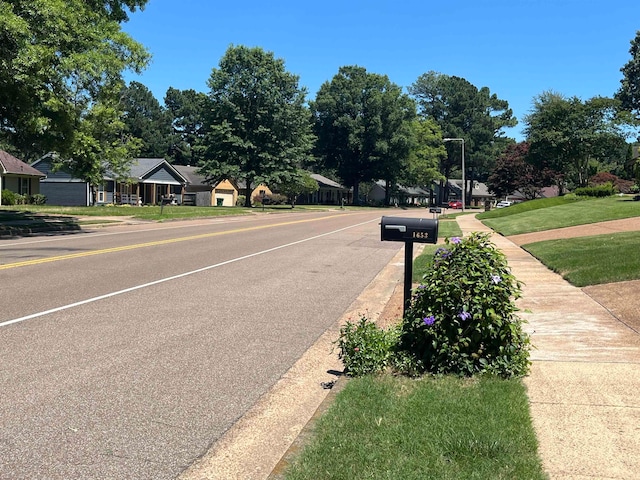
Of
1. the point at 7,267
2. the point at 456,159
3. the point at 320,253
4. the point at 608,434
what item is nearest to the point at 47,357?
the point at 608,434

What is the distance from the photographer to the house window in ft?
166

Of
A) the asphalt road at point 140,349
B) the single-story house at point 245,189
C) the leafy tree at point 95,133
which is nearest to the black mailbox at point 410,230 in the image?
the asphalt road at point 140,349

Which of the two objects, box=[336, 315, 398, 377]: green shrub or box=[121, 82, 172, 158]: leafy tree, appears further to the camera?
box=[121, 82, 172, 158]: leafy tree

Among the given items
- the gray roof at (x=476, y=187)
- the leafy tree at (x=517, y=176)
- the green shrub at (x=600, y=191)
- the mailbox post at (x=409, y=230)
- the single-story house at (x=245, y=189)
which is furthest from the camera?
the gray roof at (x=476, y=187)

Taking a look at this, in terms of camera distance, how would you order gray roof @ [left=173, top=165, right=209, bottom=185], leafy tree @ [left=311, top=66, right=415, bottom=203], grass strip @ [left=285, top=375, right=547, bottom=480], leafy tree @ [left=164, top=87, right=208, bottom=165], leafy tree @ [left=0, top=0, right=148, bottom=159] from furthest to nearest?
leafy tree @ [left=164, top=87, right=208, bottom=165] → leafy tree @ [left=311, top=66, right=415, bottom=203] → gray roof @ [left=173, top=165, right=209, bottom=185] → leafy tree @ [left=0, top=0, right=148, bottom=159] → grass strip @ [left=285, top=375, right=547, bottom=480]

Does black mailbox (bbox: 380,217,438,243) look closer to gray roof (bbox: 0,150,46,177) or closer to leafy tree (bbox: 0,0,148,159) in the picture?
leafy tree (bbox: 0,0,148,159)

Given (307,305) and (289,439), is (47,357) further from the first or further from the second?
(307,305)

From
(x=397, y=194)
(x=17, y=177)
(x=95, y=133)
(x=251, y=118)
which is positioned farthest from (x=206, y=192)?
(x=95, y=133)

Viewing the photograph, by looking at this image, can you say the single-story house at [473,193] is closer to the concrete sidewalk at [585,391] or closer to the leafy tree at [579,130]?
the leafy tree at [579,130]

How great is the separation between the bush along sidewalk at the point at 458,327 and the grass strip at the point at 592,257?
237 inches

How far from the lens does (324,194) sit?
95125 millimetres

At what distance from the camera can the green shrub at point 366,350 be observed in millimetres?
5359

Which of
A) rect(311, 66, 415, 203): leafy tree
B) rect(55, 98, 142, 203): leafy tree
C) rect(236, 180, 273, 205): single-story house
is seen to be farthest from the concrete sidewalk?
rect(311, 66, 415, 203): leafy tree

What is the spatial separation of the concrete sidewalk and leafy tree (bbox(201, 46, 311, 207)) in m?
53.2
